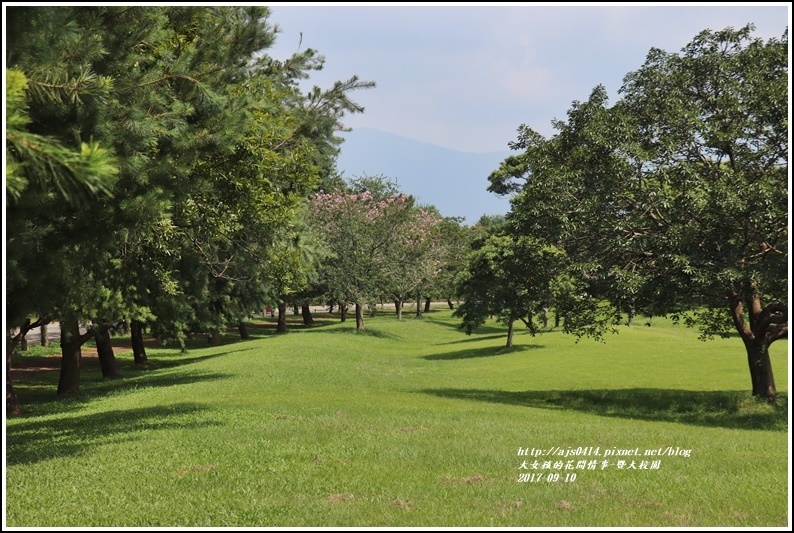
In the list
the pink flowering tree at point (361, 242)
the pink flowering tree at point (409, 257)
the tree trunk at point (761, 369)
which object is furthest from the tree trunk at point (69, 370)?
the pink flowering tree at point (409, 257)

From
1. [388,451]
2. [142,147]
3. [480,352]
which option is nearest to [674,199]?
[388,451]

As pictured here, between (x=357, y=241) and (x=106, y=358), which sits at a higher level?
(x=357, y=241)

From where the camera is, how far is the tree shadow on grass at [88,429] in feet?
43.7

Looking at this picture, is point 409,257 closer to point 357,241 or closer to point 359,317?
point 357,241

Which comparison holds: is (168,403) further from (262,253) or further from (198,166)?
(198,166)

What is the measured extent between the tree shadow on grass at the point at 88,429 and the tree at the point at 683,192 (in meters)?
10.9

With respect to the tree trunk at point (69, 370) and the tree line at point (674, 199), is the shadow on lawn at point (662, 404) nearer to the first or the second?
the tree line at point (674, 199)

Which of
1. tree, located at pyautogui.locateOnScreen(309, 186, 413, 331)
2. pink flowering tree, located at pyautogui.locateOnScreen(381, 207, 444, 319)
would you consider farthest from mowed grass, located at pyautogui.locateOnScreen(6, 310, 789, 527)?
pink flowering tree, located at pyautogui.locateOnScreen(381, 207, 444, 319)

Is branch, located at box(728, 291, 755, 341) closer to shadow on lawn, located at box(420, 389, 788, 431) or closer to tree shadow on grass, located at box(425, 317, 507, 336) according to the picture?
shadow on lawn, located at box(420, 389, 788, 431)

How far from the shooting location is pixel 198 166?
1319 cm

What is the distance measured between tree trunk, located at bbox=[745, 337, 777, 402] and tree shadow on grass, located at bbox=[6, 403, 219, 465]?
15.9 metres

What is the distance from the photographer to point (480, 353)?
142 ft

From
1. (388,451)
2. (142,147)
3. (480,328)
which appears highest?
(142,147)

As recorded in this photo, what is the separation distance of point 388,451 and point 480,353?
31919 millimetres
